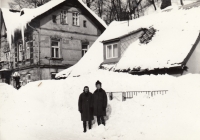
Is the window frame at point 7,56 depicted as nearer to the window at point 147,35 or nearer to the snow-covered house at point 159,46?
the snow-covered house at point 159,46

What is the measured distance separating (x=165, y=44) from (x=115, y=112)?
17.3ft

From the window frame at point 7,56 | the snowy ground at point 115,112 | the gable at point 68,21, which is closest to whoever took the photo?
the snowy ground at point 115,112

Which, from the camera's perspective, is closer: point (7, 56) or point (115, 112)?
point (115, 112)

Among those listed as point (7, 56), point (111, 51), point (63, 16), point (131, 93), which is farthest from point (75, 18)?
point (131, 93)

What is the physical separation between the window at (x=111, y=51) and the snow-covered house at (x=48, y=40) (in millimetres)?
5083

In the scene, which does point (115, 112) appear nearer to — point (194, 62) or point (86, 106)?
point (86, 106)

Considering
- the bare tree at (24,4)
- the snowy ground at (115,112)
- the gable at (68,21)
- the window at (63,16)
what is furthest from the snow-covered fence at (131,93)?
the window at (63,16)

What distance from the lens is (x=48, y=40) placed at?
2072cm

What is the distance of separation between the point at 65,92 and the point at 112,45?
5.14 metres

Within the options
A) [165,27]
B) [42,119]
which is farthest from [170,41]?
[42,119]

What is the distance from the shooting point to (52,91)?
1279cm

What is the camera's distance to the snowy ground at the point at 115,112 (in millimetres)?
7722

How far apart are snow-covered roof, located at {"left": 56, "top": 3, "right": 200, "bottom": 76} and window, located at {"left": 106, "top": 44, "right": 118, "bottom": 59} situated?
81 centimetres

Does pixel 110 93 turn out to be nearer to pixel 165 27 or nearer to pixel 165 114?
pixel 165 114
